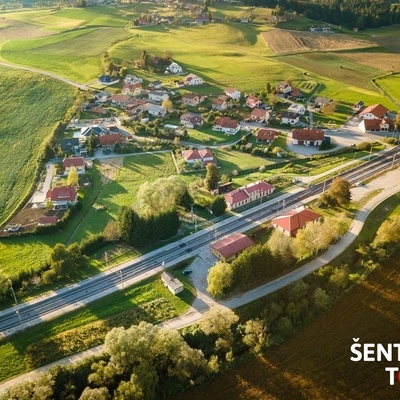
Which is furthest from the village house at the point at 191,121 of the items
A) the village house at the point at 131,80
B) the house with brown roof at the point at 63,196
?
the house with brown roof at the point at 63,196

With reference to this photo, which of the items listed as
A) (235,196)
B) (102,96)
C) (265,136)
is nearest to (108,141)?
(102,96)

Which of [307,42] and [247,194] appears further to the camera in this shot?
[307,42]

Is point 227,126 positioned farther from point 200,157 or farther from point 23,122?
point 23,122

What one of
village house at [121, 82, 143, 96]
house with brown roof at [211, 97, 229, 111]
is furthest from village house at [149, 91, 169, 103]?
house with brown roof at [211, 97, 229, 111]

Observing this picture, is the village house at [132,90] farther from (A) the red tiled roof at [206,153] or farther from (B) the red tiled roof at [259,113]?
(A) the red tiled roof at [206,153]

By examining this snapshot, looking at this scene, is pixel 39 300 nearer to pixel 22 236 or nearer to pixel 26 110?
pixel 22 236

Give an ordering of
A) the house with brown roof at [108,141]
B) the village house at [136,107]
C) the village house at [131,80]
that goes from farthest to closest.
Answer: the village house at [131,80]
the village house at [136,107]
the house with brown roof at [108,141]

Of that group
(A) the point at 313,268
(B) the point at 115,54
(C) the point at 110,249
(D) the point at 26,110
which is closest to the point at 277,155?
(A) the point at 313,268
